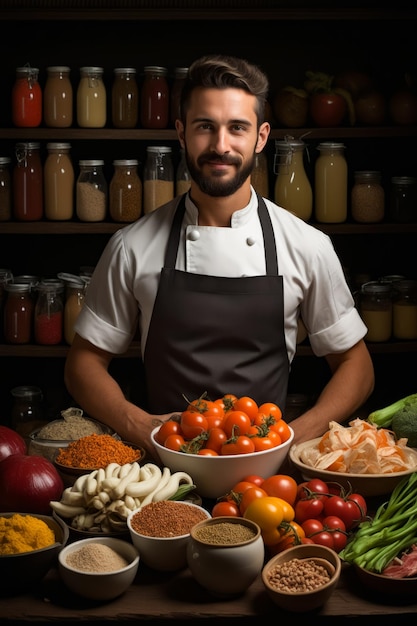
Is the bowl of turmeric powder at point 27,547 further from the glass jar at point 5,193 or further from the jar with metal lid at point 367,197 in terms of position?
the jar with metal lid at point 367,197

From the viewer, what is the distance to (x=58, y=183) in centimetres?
332

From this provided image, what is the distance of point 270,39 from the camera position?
355 cm

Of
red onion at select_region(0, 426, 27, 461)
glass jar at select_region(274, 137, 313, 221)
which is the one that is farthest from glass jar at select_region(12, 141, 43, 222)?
red onion at select_region(0, 426, 27, 461)

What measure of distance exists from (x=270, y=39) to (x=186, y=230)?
5.18ft

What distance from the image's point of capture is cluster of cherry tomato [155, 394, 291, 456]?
165 centimetres

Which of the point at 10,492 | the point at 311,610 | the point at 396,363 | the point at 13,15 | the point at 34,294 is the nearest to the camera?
the point at 311,610

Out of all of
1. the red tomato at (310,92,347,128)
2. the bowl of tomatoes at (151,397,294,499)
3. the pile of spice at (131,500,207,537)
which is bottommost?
the pile of spice at (131,500,207,537)

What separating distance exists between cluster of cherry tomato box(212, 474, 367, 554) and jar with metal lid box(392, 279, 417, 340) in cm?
183

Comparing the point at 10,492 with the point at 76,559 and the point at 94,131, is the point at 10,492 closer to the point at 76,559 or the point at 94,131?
the point at 76,559

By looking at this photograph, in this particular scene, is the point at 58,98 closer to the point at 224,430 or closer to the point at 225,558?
the point at 224,430

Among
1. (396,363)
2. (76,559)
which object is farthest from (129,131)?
(76,559)

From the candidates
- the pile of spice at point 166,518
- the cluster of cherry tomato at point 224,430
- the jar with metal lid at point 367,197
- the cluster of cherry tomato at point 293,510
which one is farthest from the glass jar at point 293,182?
the pile of spice at point 166,518

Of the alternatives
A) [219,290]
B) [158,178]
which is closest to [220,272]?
[219,290]

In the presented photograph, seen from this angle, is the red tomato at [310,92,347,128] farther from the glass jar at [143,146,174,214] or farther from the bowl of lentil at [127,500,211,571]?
the bowl of lentil at [127,500,211,571]
